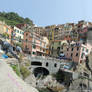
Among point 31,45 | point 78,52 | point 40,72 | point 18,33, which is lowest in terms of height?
point 40,72

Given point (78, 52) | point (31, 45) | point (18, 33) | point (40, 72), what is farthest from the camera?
point (18, 33)

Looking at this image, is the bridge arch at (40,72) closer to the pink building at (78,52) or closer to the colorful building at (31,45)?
the colorful building at (31,45)

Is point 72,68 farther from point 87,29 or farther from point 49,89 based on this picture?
point 87,29

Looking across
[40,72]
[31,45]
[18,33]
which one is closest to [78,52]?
[40,72]

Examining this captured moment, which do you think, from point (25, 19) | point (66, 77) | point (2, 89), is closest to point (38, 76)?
point (66, 77)

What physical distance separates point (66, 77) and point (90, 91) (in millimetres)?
6106

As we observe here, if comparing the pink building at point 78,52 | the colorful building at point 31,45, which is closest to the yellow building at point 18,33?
the colorful building at point 31,45

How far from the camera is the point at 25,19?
68000 millimetres

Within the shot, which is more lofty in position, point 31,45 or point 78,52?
point 31,45

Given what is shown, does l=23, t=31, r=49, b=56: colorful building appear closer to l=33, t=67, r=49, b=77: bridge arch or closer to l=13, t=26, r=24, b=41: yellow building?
l=13, t=26, r=24, b=41: yellow building

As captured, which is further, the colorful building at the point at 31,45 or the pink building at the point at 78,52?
the colorful building at the point at 31,45

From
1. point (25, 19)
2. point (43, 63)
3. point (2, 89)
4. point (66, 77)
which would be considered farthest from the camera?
point (25, 19)

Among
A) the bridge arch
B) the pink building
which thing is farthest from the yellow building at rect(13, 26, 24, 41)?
the pink building

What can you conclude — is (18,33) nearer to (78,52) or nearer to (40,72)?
(40,72)
